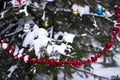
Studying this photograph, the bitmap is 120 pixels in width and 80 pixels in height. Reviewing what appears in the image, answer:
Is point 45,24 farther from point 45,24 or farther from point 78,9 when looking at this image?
point 78,9

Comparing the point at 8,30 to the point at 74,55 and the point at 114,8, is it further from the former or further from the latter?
the point at 114,8

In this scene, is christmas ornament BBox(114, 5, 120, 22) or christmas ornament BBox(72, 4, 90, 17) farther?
christmas ornament BBox(114, 5, 120, 22)

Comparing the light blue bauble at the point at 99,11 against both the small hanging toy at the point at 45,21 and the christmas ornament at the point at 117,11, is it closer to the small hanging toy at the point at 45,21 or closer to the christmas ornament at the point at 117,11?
the christmas ornament at the point at 117,11

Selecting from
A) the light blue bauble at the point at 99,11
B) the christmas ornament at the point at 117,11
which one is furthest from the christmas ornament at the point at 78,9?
the christmas ornament at the point at 117,11

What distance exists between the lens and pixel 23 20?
11.0 feet

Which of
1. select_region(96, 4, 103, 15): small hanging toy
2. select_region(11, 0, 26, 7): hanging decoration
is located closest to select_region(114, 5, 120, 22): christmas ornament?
select_region(96, 4, 103, 15): small hanging toy

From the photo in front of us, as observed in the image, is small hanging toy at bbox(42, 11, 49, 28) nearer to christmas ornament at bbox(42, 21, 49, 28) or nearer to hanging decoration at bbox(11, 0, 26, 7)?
christmas ornament at bbox(42, 21, 49, 28)

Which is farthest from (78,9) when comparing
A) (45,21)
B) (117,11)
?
(117,11)

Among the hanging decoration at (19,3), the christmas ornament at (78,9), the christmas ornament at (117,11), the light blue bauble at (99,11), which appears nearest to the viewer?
the hanging decoration at (19,3)

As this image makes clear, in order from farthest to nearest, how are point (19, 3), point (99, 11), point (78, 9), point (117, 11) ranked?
point (117, 11) → point (99, 11) → point (78, 9) → point (19, 3)

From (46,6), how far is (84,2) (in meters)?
0.48

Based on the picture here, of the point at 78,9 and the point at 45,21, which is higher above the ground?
the point at 78,9

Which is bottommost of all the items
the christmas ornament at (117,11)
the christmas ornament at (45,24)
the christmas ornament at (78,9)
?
the christmas ornament at (45,24)

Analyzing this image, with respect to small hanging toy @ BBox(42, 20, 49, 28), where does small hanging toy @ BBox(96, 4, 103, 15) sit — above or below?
above
